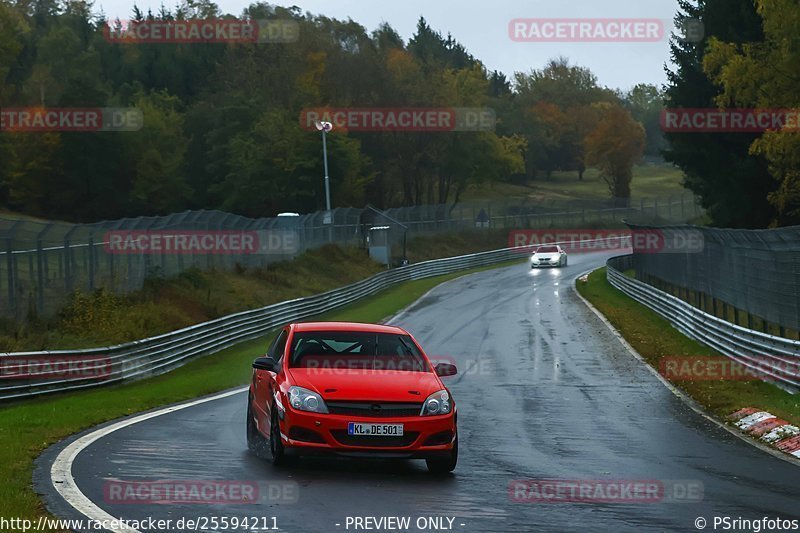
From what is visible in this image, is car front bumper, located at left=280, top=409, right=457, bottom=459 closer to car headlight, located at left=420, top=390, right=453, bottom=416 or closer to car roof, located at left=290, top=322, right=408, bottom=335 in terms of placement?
car headlight, located at left=420, top=390, right=453, bottom=416

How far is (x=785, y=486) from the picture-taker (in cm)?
1038

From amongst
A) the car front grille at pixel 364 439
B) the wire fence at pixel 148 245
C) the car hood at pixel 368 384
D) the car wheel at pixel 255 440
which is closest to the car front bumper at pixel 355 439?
the car front grille at pixel 364 439

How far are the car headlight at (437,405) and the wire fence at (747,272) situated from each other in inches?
386

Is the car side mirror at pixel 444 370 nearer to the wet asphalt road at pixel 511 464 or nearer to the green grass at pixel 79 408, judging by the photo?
the wet asphalt road at pixel 511 464

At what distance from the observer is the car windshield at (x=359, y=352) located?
1201cm

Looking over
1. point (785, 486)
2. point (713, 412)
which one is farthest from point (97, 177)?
point (785, 486)

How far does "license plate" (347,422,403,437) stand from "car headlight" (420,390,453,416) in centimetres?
34

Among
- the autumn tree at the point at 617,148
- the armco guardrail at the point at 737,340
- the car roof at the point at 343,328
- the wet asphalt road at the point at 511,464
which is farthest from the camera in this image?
the autumn tree at the point at 617,148

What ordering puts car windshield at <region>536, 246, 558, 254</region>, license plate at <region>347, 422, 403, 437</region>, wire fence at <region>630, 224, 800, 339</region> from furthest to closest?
car windshield at <region>536, 246, 558, 254</region> → wire fence at <region>630, 224, 800, 339</region> → license plate at <region>347, 422, 403, 437</region>

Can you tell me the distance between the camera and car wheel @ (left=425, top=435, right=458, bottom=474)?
11008 millimetres

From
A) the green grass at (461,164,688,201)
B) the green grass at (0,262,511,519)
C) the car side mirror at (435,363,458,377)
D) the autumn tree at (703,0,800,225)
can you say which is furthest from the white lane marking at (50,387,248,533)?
the green grass at (461,164,688,201)

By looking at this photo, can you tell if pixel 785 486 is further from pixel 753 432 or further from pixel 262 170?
pixel 262 170

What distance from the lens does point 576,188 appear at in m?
153

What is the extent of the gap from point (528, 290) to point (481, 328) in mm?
15740
